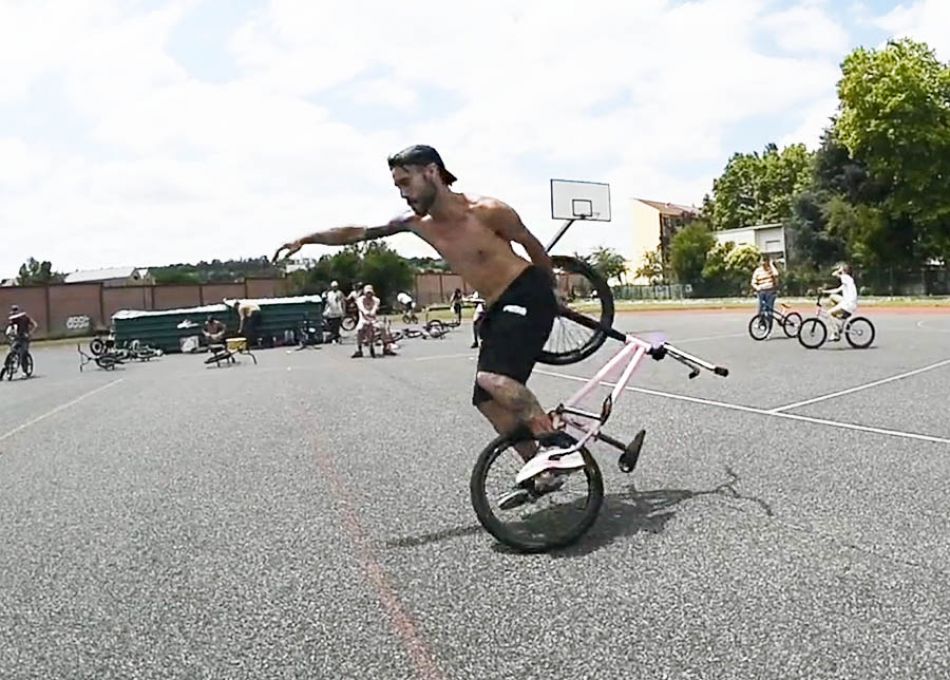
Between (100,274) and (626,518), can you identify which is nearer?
(626,518)

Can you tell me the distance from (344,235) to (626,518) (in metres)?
2.25

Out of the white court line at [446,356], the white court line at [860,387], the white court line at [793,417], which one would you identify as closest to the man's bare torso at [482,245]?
the white court line at [793,417]

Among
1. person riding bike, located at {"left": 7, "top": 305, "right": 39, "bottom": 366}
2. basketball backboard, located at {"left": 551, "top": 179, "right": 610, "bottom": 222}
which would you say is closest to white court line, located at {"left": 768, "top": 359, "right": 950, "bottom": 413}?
person riding bike, located at {"left": 7, "top": 305, "right": 39, "bottom": 366}

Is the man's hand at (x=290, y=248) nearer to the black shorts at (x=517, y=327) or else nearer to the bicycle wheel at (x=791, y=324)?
the black shorts at (x=517, y=327)

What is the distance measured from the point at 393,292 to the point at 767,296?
1564 inches

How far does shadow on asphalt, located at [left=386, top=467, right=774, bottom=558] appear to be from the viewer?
13.8 ft

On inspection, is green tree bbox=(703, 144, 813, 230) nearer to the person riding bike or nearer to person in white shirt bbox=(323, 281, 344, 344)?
person in white shirt bbox=(323, 281, 344, 344)

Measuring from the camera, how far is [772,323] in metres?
17.7

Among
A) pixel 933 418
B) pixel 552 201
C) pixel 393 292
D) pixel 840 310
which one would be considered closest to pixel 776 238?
pixel 393 292

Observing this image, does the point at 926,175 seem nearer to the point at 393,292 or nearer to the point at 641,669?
the point at 393,292

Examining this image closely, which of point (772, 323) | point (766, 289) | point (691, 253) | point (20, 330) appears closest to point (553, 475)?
point (766, 289)

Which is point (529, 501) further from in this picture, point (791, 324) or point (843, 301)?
point (791, 324)

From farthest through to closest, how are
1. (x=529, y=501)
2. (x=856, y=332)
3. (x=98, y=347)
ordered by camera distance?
(x=98, y=347) → (x=856, y=332) → (x=529, y=501)

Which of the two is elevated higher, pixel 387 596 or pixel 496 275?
pixel 496 275
